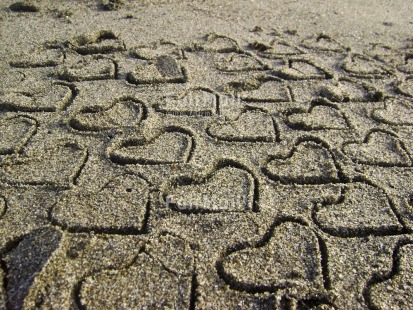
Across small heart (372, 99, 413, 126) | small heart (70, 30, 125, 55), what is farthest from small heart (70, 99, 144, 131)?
small heart (372, 99, 413, 126)

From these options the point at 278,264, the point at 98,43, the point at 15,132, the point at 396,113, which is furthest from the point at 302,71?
the point at 15,132

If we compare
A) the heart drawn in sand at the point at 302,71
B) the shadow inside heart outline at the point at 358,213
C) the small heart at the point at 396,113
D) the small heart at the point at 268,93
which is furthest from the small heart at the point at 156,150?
the small heart at the point at 396,113

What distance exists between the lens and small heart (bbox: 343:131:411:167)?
8.40 ft

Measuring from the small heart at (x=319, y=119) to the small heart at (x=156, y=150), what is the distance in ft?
2.59

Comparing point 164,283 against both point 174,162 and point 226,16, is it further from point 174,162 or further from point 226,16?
point 226,16

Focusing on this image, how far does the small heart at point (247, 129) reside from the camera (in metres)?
2.70

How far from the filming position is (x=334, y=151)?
8.58 ft

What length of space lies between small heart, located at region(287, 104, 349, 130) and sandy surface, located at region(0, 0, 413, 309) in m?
0.01

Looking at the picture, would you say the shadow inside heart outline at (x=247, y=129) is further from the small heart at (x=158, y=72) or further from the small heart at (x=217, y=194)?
the small heart at (x=158, y=72)

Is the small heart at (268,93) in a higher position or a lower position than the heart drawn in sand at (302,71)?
lower

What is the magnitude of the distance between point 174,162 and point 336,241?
3.36ft

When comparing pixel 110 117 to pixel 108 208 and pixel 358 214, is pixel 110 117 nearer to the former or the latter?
pixel 108 208

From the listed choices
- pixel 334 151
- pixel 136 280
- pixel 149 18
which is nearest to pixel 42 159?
pixel 136 280

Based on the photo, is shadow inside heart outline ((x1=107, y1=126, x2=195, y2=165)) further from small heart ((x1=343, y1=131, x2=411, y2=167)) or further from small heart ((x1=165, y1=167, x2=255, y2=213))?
small heart ((x1=343, y1=131, x2=411, y2=167))
